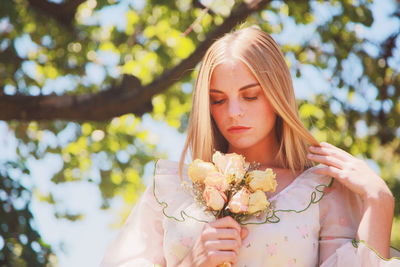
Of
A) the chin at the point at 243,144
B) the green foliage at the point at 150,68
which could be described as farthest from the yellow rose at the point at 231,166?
the green foliage at the point at 150,68

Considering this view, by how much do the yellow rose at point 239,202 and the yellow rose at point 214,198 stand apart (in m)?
0.03

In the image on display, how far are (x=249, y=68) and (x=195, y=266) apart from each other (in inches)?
30.7

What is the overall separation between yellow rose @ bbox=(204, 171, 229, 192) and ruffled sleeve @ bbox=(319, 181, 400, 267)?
0.42 meters

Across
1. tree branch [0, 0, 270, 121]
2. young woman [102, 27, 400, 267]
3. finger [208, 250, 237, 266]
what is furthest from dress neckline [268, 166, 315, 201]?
tree branch [0, 0, 270, 121]

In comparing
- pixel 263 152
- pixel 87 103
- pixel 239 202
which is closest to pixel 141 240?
pixel 239 202

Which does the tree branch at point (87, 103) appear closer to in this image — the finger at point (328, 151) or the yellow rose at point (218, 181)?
the finger at point (328, 151)

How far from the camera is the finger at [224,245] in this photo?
8.41 feet

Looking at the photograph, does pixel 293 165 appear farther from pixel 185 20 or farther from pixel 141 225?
pixel 185 20

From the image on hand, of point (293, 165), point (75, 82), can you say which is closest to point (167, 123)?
point (75, 82)

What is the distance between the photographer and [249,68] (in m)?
2.78

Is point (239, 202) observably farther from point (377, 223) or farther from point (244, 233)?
point (377, 223)

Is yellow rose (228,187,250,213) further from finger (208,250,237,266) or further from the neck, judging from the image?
the neck

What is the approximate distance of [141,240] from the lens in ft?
9.36

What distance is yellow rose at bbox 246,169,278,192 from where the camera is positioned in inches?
104
